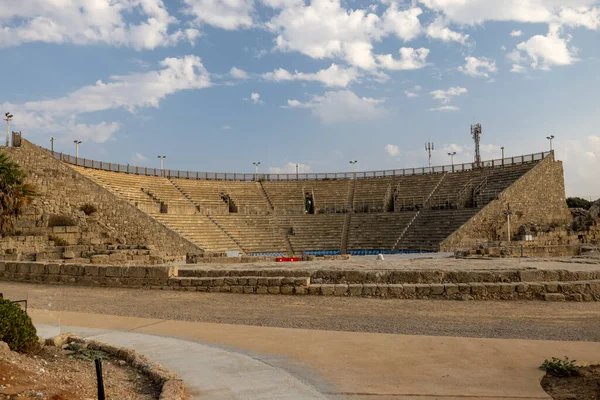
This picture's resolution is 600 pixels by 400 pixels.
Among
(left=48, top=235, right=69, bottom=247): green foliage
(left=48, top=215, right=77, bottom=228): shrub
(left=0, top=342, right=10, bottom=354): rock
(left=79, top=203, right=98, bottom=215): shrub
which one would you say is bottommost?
(left=0, top=342, right=10, bottom=354): rock

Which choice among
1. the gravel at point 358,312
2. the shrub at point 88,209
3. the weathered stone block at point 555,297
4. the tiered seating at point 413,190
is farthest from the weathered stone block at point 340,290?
the tiered seating at point 413,190

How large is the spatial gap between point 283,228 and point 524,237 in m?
19.8

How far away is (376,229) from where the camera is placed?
40.7 meters

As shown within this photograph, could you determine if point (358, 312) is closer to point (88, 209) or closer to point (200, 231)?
point (200, 231)

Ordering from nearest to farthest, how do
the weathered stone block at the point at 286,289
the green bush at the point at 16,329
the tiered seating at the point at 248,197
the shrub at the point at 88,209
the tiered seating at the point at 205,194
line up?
the green bush at the point at 16,329, the weathered stone block at the point at 286,289, the shrub at the point at 88,209, the tiered seating at the point at 205,194, the tiered seating at the point at 248,197

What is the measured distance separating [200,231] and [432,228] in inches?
744

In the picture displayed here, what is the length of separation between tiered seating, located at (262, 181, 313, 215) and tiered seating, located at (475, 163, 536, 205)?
56.4 ft

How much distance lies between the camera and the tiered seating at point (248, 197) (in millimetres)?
45438

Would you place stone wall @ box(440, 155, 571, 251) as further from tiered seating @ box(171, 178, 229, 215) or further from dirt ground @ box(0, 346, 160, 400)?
dirt ground @ box(0, 346, 160, 400)

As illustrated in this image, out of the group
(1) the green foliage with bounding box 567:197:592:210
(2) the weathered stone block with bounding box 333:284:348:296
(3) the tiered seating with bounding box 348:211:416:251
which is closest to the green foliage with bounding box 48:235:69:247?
(3) the tiered seating with bounding box 348:211:416:251

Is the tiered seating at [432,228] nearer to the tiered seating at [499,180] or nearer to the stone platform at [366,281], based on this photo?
the tiered seating at [499,180]

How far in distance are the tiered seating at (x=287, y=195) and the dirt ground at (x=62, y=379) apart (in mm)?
39814

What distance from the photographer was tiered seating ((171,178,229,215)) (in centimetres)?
4277

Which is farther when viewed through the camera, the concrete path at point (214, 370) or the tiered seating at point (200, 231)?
the tiered seating at point (200, 231)
